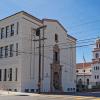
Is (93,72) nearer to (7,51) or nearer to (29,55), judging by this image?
(7,51)

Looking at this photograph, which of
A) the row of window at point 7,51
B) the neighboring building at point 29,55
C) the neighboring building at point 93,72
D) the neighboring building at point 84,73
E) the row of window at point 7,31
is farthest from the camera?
the neighboring building at point 84,73

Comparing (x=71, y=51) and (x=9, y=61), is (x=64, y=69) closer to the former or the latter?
(x=71, y=51)

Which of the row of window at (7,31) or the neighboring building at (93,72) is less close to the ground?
the row of window at (7,31)

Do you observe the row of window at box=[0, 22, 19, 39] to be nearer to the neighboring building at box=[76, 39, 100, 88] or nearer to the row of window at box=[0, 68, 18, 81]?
the row of window at box=[0, 68, 18, 81]

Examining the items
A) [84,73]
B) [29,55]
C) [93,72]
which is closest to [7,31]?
[29,55]

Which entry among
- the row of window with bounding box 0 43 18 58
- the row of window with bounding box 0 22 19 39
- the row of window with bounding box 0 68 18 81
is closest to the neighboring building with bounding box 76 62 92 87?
the row of window with bounding box 0 43 18 58

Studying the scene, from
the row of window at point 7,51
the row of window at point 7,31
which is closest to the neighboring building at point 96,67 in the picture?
the row of window at point 7,51

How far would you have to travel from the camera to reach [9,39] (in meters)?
47.9

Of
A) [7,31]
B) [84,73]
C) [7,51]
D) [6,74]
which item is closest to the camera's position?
[6,74]

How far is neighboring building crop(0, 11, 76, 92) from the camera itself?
45.2 m

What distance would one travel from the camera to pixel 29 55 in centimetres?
4644

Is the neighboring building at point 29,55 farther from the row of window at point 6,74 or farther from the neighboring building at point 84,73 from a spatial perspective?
the neighboring building at point 84,73

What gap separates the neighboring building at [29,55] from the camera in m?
45.2

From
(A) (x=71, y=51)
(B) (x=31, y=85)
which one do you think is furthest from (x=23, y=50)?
(A) (x=71, y=51)
